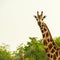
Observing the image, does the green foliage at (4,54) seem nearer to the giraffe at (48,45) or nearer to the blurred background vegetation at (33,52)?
the blurred background vegetation at (33,52)

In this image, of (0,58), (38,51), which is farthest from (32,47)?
(0,58)

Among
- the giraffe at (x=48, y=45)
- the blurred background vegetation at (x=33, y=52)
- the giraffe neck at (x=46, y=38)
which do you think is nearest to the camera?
the giraffe at (x=48, y=45)

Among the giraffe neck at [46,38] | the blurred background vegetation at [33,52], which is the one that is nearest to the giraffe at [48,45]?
the giraffe neck at [46,38]

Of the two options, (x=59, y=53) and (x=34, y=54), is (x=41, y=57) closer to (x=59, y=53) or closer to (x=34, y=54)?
(x=34, y=54)

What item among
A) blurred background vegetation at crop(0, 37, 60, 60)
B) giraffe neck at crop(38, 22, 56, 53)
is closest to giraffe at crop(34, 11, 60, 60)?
giraffe neck at crop(38, 22, 56, 53)

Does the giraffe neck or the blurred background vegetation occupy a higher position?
the blurred background vegetation

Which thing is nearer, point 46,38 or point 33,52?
point 46,38

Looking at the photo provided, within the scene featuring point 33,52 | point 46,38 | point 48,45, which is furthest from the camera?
point 33,52

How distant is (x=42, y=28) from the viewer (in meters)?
17.3

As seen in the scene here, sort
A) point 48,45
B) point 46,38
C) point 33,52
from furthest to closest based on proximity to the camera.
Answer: point 33,52 → point 46,38 → point 48,45

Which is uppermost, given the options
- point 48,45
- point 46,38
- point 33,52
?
point 33,52

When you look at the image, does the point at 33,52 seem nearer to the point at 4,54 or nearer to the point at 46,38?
the point at 4,54

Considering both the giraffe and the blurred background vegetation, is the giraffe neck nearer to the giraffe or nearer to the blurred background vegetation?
the giraffe

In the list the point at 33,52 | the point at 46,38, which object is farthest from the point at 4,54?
the point at 46,38
